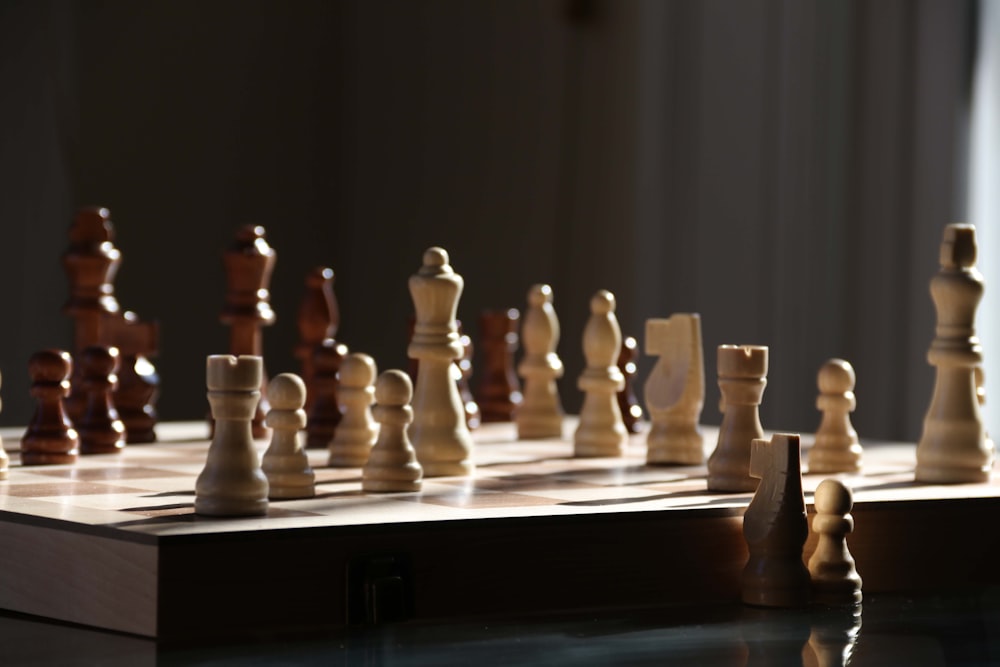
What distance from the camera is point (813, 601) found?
178 cm

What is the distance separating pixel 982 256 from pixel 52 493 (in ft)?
9.98

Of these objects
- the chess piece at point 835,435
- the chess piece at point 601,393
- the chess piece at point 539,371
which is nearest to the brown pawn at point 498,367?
the chess piece at point 539,371

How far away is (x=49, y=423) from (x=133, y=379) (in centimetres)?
45

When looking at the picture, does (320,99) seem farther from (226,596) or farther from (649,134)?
(226,596)

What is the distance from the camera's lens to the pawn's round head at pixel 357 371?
87.4 inches

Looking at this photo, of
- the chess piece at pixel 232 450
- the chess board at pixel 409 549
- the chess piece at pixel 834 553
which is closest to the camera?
the chess board at pixel 409 549

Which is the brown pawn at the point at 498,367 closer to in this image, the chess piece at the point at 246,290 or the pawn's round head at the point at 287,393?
the chess piece at the point at 246,290

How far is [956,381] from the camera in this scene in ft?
7.42

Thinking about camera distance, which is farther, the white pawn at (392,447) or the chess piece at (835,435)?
the chess piece at (835,435)

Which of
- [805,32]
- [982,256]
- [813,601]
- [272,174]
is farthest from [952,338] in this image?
[272,174]

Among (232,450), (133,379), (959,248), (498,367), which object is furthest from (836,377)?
(133,379)

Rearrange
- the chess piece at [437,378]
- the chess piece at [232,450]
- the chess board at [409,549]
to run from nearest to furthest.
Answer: the chess board at [409,549], the chess piece at [232,450], the chess piece at [437,378]

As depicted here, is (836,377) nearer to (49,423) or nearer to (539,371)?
(539,371)

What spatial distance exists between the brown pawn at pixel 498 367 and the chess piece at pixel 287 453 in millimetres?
1337
